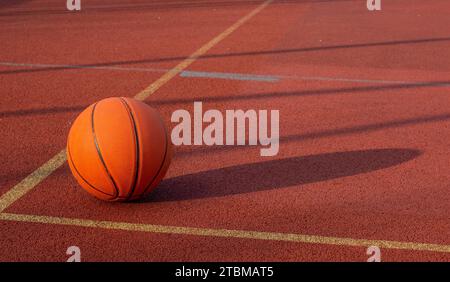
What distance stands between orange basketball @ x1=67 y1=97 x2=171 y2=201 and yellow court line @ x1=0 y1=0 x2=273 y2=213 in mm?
522

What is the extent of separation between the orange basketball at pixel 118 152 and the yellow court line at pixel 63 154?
522 millimetres

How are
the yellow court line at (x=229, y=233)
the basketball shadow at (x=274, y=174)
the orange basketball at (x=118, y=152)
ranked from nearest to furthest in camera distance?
the yellow court line at (x=229, y=233) < the orange basketball at (x=118, y=152) < the basketball shadow at (x=274, y=174)

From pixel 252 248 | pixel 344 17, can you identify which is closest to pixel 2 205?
pixel 252 248

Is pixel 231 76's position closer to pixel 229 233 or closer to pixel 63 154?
pixel 63 154

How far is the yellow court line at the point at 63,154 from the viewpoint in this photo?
221 inches

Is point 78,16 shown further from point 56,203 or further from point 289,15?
point 56,203

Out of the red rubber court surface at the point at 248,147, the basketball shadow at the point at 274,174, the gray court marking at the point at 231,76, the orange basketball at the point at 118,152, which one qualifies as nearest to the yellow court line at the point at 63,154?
the red rubber court surface at the point at 248,147

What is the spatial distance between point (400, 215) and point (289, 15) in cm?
1013

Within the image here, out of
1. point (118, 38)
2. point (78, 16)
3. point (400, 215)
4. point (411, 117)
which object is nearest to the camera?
point (400, 215)

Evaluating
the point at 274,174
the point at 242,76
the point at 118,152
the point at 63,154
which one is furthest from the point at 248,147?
the point at 242,76

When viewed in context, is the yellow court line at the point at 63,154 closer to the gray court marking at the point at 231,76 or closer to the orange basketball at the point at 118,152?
the gray court marking at the point at 231,76

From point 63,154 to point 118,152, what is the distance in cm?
137

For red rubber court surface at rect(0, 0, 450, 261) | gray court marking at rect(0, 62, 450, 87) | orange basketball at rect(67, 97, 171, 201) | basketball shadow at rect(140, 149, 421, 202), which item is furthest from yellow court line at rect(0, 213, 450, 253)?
gray court marking at rect(0, 62, 450, 87)

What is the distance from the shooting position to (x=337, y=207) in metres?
5.47
